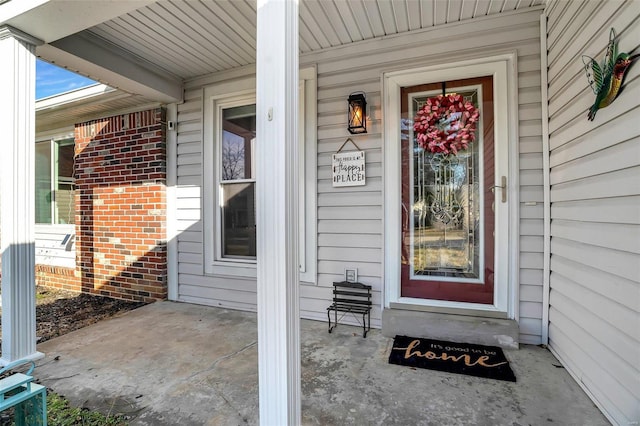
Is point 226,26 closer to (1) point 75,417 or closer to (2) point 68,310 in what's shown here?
(1) point 75,417

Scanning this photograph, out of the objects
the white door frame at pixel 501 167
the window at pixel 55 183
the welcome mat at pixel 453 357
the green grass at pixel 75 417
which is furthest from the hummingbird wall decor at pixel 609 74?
the window at pixel 55 183

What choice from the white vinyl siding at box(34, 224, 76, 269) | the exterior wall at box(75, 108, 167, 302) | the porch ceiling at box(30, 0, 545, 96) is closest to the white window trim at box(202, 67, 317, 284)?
the porch ceiling at box(30, 0, 545, 96)

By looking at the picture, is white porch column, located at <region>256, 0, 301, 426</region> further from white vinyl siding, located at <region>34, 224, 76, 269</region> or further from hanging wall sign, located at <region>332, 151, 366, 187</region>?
white vinyl siding, located at <region>34, 224, 76, 269</region>

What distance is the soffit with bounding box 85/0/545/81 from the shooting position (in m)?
2.30

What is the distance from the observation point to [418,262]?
2695 mm

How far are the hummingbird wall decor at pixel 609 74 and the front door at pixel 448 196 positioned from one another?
85 cm

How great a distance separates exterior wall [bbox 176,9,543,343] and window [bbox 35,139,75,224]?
7.61 ft

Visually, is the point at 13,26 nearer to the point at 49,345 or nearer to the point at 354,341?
the point at 49,345

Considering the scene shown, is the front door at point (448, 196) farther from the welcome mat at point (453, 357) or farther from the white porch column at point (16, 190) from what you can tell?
the white porch column at point (16, 190)

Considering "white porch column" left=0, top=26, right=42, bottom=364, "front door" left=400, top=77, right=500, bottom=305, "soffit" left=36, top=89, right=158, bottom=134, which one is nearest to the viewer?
"white porch column" left=0, top=26, right=42, bottom=364

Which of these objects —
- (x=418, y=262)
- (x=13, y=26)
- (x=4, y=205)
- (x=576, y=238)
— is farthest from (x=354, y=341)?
(x=13, y=26)

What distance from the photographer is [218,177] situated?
345cm

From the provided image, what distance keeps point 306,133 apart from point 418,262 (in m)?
1.56

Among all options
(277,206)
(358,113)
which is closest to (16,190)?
(277,206)
